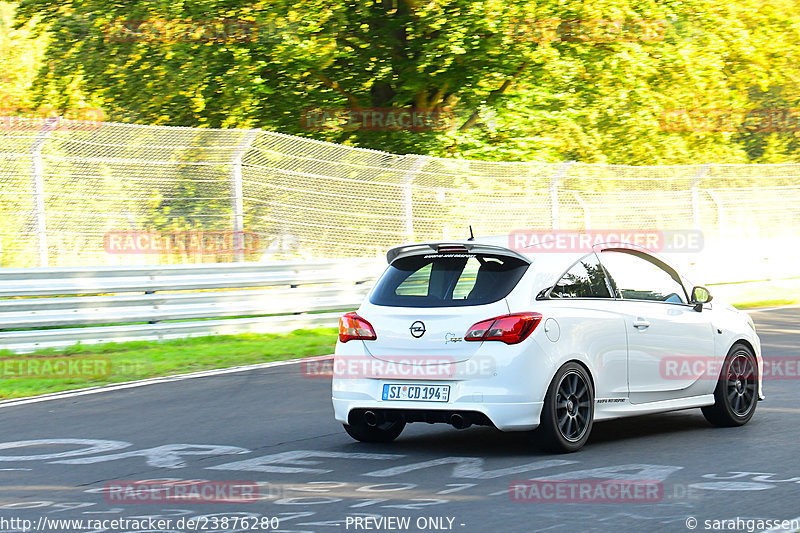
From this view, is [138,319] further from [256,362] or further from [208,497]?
[208,497]

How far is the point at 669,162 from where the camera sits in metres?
34.5

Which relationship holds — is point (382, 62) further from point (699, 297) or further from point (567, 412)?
point (567, 412)

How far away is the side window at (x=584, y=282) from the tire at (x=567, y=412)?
540 millimetres

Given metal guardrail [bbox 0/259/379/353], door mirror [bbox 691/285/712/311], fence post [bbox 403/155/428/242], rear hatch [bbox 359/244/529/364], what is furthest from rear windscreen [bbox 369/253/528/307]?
fence post [bbox 403/155/428/242]

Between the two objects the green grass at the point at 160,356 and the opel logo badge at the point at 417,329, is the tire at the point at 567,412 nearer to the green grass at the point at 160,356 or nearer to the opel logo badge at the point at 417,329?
the opel logo badge at the point at 417,329

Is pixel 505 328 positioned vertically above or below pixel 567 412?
above

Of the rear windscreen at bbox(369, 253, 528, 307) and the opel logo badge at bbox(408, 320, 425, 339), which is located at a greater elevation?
the rear windscreen at bbox(369, 253, 528, 307)

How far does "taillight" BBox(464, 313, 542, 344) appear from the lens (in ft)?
25.9

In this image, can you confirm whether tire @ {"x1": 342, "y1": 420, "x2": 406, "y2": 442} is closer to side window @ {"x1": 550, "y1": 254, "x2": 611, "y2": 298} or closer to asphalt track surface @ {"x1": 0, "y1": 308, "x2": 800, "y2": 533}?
asphalt track surface @ {"x1": 0, "y1": 308, "x2": 800, "y2": 533}

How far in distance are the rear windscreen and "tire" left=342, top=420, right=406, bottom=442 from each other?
930mm

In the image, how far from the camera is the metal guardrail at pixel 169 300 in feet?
47.8

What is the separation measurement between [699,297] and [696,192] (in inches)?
679

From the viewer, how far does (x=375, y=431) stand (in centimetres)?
874

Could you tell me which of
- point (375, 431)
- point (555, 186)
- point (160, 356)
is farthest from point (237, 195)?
point (375, 431)
